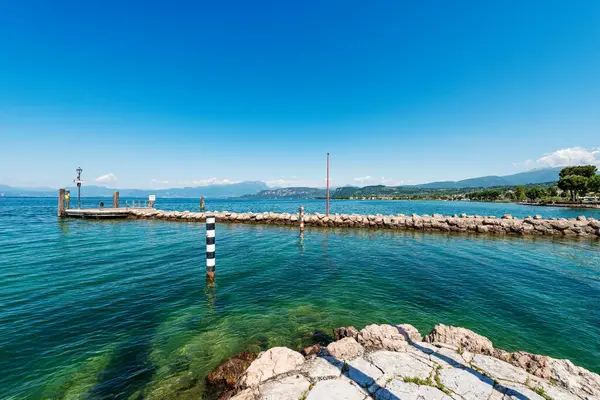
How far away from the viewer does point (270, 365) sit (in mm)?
3760

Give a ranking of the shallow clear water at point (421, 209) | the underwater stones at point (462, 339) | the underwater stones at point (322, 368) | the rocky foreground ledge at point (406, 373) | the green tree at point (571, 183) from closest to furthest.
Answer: the rocky foreground ledge at point (406, 373) → the underwater stones at point (322, 368) → the underwater stones at point (462, 339) → the shallow clear water at point (421, 209) → the green tree at point (571, 183)

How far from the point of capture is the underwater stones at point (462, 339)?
4.19 m

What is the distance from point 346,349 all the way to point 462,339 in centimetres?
215

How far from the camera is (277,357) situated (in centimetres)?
391

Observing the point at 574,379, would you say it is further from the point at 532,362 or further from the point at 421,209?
the point at 421,209

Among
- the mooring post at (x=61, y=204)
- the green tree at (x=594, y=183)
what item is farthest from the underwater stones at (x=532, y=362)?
the green tree at (x=594, y=183)

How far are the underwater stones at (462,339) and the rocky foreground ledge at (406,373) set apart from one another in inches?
0.6

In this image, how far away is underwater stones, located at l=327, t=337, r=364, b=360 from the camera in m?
3.95

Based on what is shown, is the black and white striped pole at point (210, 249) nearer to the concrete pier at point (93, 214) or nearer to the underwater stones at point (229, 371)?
the underwater stones at point (229, 371)

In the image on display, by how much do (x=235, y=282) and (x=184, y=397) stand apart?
183 inches

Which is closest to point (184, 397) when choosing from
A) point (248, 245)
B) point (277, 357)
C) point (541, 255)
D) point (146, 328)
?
point (277, 357)

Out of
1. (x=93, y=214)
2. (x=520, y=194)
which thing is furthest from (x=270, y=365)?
(x=520, y=194)

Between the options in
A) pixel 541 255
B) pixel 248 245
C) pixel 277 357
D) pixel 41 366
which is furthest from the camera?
pixel 248 245

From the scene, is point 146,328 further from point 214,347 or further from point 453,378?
point 453,378
